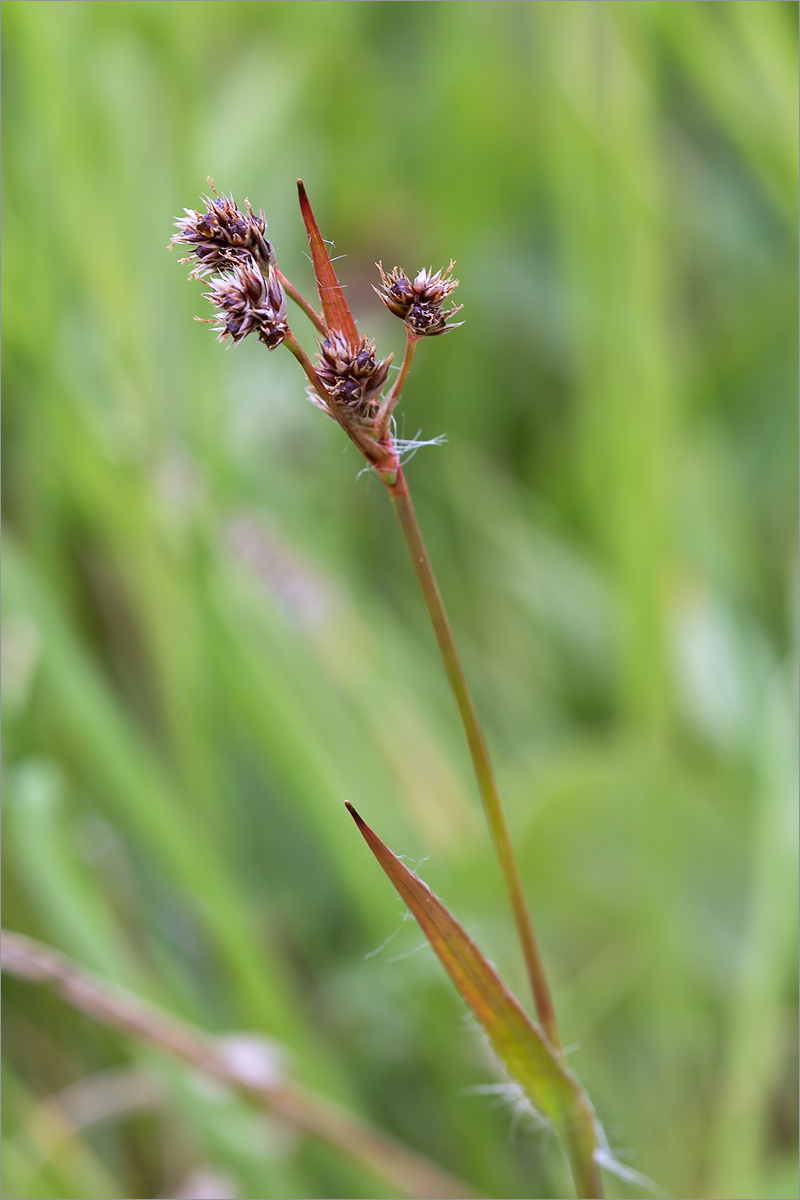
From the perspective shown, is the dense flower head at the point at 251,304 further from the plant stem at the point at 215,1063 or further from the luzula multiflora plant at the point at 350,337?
the plant stem at the point at 215,1063

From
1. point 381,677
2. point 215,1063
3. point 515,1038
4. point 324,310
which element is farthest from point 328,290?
point 381,677

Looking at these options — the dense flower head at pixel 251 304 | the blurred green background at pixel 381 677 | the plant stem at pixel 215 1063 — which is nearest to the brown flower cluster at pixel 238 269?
the dense flower head at pixel 251 304

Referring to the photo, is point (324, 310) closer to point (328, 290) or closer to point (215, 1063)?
point (328, 290)

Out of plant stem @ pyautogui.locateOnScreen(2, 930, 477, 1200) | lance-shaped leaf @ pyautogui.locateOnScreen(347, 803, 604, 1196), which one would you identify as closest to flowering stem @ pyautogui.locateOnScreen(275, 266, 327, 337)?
lance-shaped leaf @ pyautogui.locateOnScreen(347, 803, 604, 1196)

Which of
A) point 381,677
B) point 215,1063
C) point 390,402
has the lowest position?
point 215,1063

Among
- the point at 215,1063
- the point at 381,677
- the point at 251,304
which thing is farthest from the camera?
the point at 381,677

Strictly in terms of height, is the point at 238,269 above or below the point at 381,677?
below

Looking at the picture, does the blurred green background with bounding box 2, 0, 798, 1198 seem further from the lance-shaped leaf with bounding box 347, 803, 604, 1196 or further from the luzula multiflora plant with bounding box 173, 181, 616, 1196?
the luzula multiflora plant with bounding box 173, 181, 616, 1196

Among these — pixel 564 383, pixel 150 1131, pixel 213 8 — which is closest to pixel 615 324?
pixel 564 383
